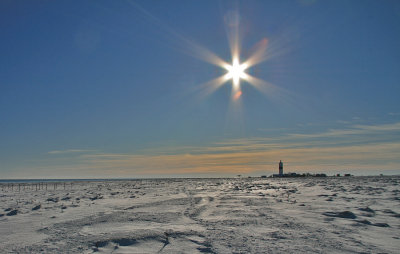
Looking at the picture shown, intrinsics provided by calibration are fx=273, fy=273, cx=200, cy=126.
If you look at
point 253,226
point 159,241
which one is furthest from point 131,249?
point 253,226

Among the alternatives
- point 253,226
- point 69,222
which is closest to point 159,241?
point 253,226

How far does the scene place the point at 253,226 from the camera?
23.0 feet

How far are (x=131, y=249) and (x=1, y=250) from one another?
2642 mm

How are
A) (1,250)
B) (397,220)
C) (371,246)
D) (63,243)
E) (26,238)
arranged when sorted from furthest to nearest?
(397,220), (26,238), (63,243), (1,250), (371,246)

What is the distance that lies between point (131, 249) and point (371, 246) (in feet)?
14.7

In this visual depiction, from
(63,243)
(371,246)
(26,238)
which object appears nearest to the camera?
(371,246)

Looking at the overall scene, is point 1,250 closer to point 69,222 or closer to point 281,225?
point 69,222

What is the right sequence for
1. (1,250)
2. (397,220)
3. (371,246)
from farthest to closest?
1. (397,220)
2. (1,250)
3. (371,246)

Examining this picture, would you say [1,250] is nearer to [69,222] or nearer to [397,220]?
[69,222]

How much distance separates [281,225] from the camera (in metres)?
7.00

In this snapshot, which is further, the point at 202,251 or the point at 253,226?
the point at 253,226

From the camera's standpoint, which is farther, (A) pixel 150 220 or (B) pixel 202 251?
(A) pixel 150 220

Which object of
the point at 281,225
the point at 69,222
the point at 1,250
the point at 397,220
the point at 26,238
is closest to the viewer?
the point at 1,250

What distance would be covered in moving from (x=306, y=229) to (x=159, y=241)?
347 cm
